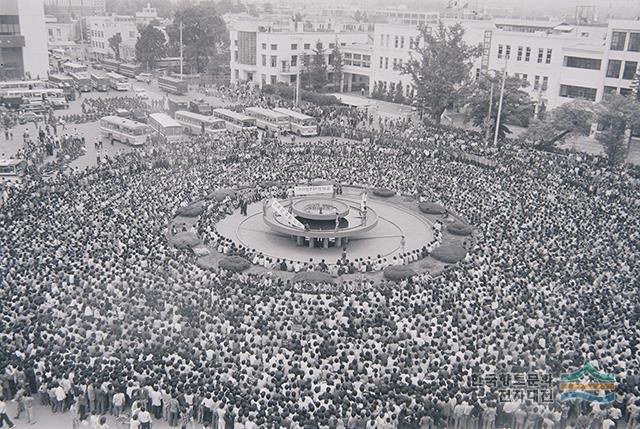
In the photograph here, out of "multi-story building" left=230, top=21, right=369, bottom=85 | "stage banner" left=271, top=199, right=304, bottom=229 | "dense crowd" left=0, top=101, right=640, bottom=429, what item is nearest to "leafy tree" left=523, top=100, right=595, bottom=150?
"dense crowd" left=0, top=101, right=640, bottom=429

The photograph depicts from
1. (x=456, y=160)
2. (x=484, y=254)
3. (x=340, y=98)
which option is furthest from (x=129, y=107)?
(x=484, y=254)

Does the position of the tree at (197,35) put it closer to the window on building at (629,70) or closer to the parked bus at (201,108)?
the parked bus at (201,108)

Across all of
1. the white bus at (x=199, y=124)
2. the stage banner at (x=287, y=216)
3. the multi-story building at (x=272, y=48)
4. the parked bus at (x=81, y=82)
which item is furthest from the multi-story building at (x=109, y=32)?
the stage banner at (x=287, y=216)

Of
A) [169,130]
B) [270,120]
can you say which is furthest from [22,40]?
[270,120]

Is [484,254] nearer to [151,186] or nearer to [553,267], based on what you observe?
[553,267]

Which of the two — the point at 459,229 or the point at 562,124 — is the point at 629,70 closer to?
the point at 562,124
